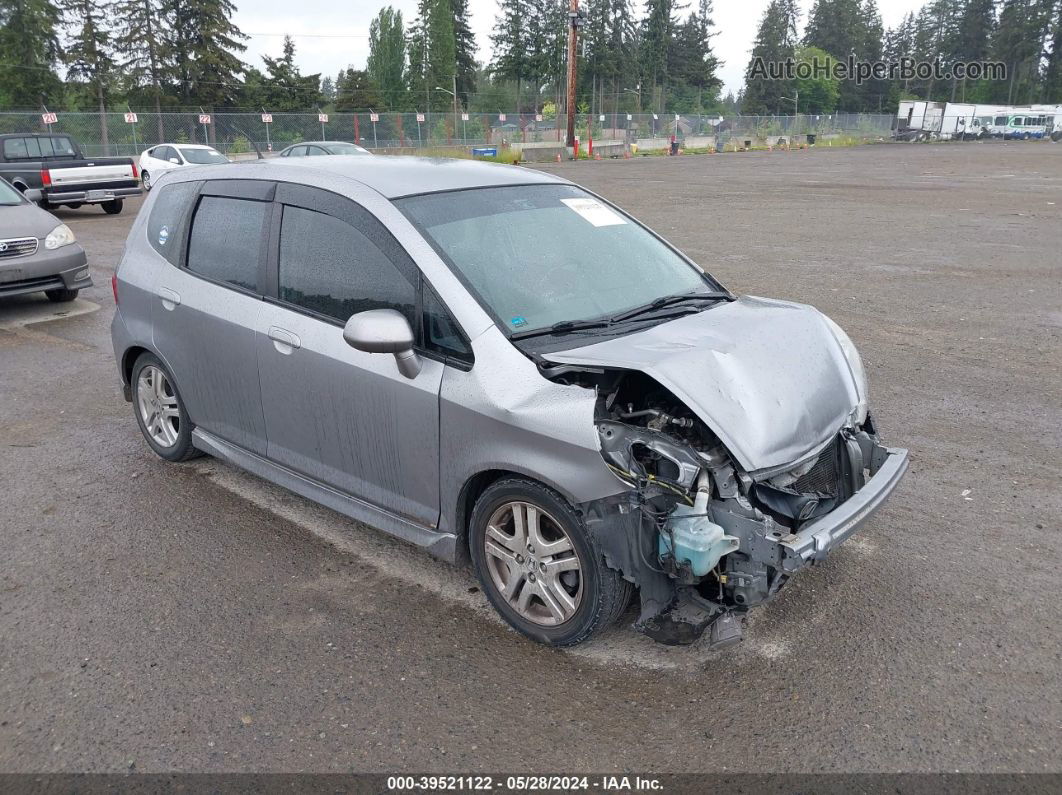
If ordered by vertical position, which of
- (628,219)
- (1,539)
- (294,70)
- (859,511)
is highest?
(294,70)

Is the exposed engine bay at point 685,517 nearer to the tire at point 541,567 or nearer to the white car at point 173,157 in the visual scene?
the tire at point 541,567

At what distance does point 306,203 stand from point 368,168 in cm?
35

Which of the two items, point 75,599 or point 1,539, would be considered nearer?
point 75,599

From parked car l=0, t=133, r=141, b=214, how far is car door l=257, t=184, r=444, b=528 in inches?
648

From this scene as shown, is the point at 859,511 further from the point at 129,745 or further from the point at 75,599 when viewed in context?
the point at 75,599

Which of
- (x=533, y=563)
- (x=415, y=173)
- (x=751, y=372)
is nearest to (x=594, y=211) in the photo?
(x=415, y=173)

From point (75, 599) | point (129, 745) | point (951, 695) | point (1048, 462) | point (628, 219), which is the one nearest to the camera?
point (129, 745)

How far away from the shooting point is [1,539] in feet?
14.3

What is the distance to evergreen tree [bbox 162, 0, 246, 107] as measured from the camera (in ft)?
191

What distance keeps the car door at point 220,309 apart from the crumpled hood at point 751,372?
1.81 metres

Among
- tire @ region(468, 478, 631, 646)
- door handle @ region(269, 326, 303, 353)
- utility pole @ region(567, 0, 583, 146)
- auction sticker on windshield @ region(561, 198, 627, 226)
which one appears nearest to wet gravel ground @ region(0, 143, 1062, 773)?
tire @ region(468, 478, 631, 646)

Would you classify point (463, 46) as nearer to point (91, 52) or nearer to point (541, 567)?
point (91, 52)

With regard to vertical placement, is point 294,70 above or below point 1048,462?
above

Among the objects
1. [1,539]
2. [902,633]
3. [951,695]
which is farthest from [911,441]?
[1,539]
